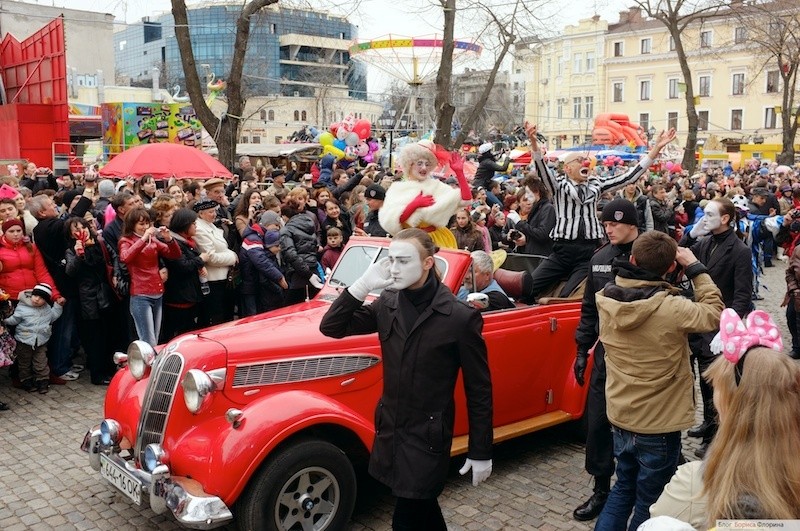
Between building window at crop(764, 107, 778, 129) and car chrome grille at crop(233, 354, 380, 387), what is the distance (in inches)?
2617

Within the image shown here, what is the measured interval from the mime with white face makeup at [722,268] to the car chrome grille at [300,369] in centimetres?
295

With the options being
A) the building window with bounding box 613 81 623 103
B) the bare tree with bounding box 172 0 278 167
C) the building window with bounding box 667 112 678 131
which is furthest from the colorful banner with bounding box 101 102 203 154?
the building window with bounding box 613 81 623 103

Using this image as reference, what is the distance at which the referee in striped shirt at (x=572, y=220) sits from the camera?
6750mm

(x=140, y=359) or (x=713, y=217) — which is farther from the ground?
(x=713, y=217)

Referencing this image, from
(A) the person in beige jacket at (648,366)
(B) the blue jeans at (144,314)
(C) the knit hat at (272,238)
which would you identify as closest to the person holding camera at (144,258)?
(B) the blue jeans at (144,314)

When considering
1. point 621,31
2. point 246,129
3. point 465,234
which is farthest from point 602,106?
point 465,234

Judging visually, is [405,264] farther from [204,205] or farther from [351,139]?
[351,139]

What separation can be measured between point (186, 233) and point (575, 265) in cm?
402

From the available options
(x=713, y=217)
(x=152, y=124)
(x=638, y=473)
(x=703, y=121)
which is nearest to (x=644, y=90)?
Result: (x=703, y=121)

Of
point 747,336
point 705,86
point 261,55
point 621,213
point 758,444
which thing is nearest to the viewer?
point 758,444

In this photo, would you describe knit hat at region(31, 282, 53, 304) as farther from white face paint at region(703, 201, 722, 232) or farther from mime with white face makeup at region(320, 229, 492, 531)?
white face paint at region(703, 201, 722, 232)

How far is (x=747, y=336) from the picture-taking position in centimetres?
256

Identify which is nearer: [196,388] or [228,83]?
[196,388]

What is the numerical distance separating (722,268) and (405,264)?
3675 millimetres
